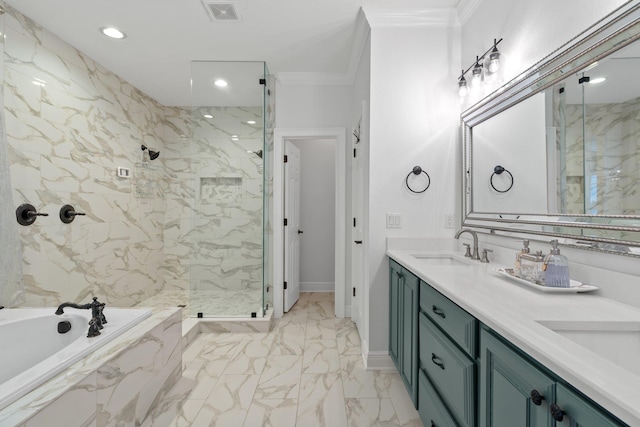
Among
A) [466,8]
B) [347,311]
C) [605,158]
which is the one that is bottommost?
[347,311]

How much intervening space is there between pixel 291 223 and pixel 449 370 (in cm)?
242

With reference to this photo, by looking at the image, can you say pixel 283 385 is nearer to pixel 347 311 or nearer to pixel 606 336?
pixel 347 311

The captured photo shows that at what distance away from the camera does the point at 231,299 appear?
9.92ft

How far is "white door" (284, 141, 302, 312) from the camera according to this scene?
128 inches

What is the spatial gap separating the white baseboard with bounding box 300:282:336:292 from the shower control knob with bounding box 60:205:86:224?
108 inches

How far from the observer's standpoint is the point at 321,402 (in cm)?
186

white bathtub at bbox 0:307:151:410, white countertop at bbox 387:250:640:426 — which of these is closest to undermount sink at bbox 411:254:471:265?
white countertop at bbox 387:250:640:426

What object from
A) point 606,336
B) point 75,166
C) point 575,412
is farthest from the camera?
point 75,166

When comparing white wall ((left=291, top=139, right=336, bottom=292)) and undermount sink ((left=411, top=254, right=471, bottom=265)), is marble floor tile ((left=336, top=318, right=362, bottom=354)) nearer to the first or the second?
undermount sink ((left=411, top=254, right=471, bottom=265))

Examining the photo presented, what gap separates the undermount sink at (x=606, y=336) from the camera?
→ 2.79 feet

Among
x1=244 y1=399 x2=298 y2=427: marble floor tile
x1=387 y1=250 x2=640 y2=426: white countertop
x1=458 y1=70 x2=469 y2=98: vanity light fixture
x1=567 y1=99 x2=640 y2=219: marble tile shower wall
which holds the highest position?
x1=458 y1=70 x2=469 y2=98: vanity light fixture

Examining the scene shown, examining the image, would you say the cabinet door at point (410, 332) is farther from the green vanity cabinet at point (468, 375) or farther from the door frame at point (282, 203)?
the door frame at point (282, 203)

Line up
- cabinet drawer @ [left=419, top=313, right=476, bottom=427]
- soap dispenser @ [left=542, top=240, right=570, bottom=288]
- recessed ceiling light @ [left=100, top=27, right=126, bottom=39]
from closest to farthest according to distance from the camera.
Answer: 1. cabinet drawer @ [left=419, top=313, right=476, bottom=427]
2. soap dispenser @ [left=542, top=240, right=570, bottom=288]
3. recessed ceiling light @ [left=100, top=27, right=126, bottom=39]

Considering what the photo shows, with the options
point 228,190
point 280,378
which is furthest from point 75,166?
point 280,378
